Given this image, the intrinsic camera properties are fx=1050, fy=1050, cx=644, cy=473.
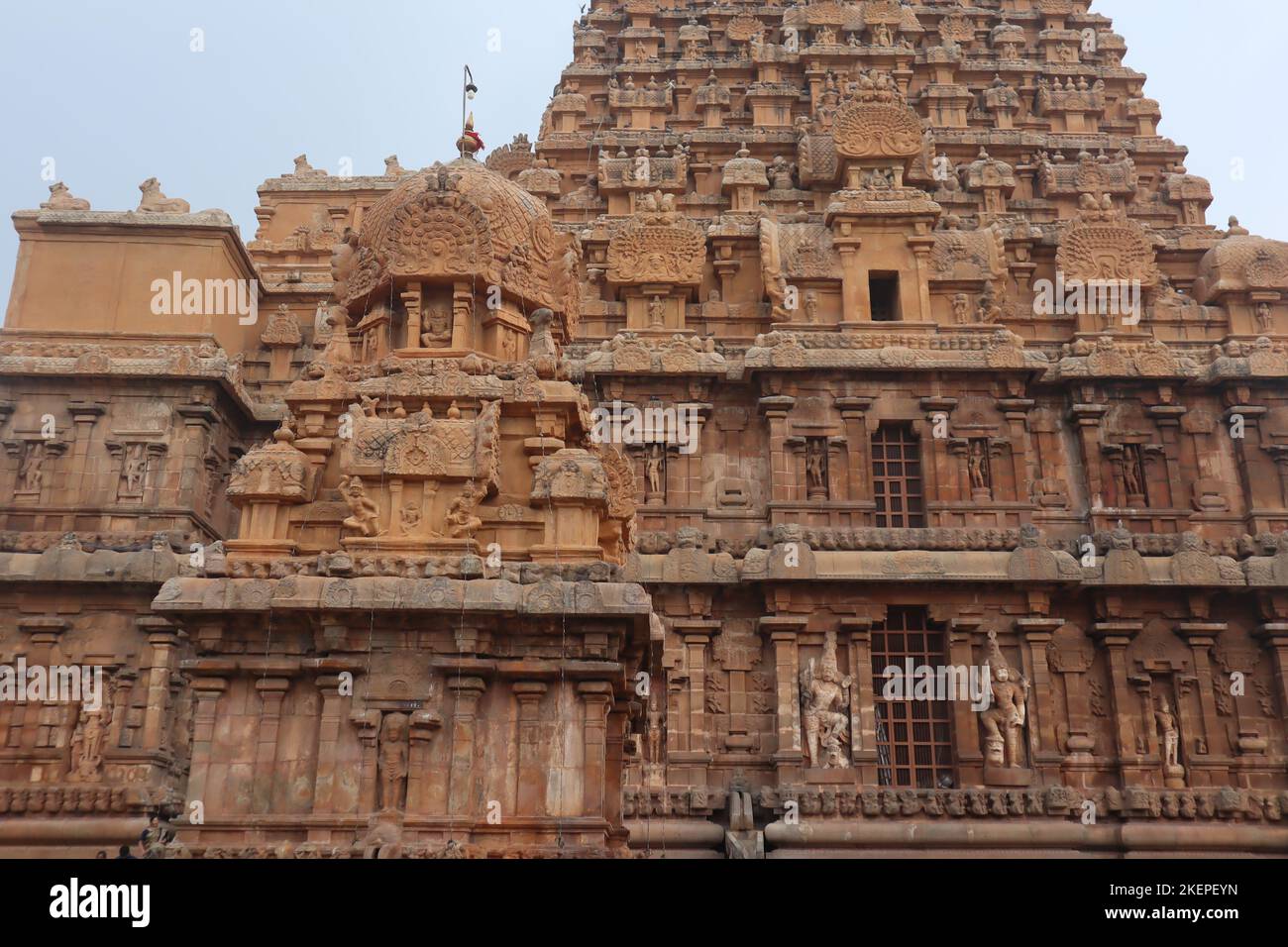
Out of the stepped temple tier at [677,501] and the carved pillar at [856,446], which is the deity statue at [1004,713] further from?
the carved pillar at [856,446]

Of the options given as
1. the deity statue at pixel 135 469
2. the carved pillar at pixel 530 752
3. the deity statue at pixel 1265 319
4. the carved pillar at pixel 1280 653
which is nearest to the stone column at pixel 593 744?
the carved pillar at pixel 530 752

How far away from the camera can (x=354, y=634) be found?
11086 mm

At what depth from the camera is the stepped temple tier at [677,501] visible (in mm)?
11047

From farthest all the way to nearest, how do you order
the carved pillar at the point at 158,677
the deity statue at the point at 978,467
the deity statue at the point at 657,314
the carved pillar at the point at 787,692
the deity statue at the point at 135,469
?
the deity statue at the point at 657,314 → the deity statue at the point at 135,469 → the deity statue at the point at 978,467 → the carved pillar at the point at 158,677 → the carved pillar at the point at 787,692

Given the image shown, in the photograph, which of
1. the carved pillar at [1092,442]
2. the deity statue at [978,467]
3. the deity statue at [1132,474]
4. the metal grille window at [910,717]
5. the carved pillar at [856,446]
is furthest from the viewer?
the deity statue at [1132,474]

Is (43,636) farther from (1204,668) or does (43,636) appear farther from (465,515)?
(1204,668)

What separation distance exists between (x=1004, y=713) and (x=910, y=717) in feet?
5.93

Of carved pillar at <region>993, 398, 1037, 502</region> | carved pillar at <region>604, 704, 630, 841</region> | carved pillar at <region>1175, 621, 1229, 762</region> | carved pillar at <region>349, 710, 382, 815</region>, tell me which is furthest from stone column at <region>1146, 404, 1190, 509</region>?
carved pillar at <region>349, 710, 382, 815</region>

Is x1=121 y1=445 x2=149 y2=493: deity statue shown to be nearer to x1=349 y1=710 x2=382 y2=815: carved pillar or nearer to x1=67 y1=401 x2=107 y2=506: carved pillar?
x1=67 y1=401 x2=107 y2=506: carved pillar

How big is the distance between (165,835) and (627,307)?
16570 mm

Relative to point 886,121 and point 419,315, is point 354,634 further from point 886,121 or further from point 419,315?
point 886,121

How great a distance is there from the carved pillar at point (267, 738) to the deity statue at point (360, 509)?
1813mm

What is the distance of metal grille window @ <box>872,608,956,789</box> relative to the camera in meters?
20.8
